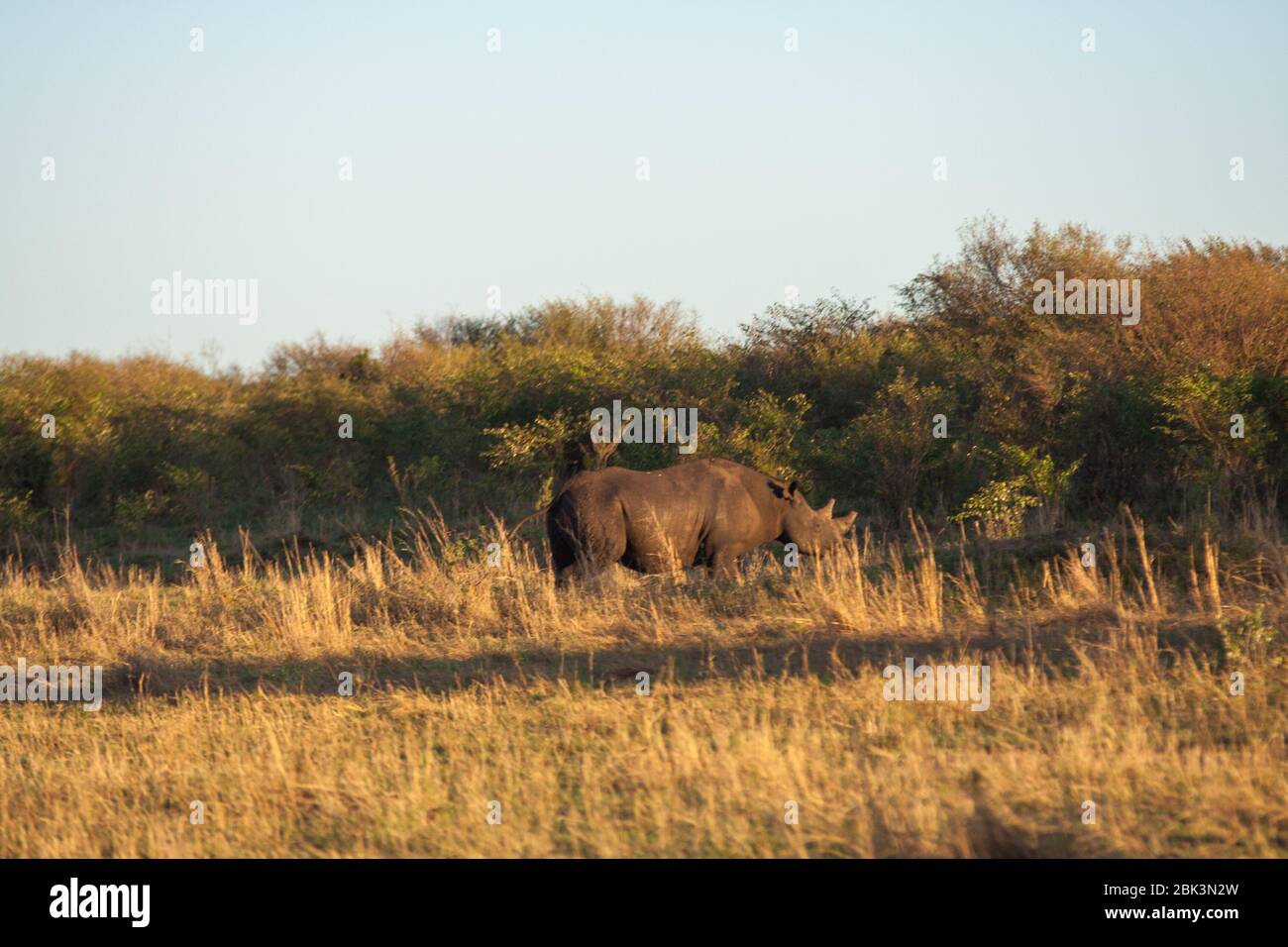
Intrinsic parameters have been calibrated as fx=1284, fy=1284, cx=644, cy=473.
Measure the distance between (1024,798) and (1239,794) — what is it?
2.88 feet

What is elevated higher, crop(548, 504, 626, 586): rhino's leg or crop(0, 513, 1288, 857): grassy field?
crop(548, 504, 626, 586): rhino's leg

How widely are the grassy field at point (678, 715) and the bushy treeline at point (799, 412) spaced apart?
3.68m

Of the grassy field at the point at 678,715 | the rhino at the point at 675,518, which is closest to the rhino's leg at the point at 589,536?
the rhino at the point at 675,518

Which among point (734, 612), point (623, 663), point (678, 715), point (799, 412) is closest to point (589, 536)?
point (734, 612)

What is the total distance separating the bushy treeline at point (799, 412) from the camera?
15.2 m

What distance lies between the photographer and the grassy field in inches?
216

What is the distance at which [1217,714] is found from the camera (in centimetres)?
678

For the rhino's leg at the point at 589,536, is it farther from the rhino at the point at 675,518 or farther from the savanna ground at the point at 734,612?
the savanna ground at the point at 734,612

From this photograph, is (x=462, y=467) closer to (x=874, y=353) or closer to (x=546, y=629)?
(x=874, y=353)

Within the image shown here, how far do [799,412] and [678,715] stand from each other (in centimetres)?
1096

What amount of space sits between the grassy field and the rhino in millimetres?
488

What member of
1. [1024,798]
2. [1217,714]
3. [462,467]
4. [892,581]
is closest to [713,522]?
[892,581]

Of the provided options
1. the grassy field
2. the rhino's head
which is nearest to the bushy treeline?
the rhino's head

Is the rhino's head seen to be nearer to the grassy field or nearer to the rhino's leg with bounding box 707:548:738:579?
the rhino's leg with bounding box 707:548:738:579
